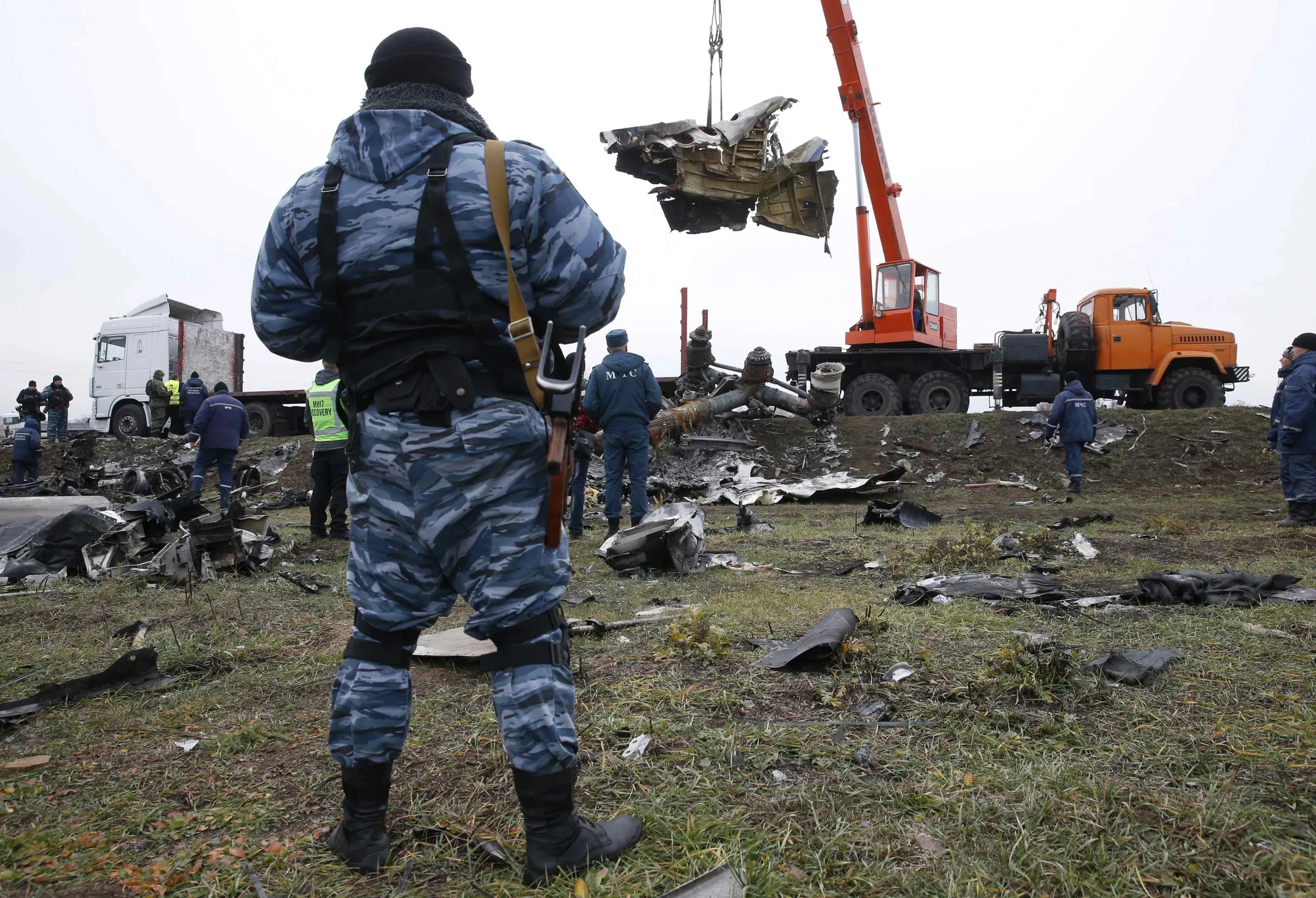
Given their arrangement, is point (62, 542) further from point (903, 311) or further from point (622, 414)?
point (903, 311)

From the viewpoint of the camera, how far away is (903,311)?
14805mm

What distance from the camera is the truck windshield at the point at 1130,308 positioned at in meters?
15.0

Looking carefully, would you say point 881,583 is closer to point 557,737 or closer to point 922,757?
point 922,757

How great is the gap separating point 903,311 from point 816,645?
1298cm

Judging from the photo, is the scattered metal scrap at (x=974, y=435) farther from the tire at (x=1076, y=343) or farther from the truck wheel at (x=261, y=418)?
the truck wheel at (x=261, y=418)

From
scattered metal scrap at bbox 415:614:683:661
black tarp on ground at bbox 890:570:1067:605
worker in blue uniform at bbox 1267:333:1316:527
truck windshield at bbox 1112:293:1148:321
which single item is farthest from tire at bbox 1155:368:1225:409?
scattered metal scrap at bbox 415:614:683:661

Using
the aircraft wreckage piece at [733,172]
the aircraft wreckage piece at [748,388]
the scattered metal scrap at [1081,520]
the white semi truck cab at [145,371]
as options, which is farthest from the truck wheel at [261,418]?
the scattered metal scrap at [1081,520]

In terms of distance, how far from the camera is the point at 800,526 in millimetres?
7973

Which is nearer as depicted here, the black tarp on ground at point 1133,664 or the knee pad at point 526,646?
the knee pad at point 526,646

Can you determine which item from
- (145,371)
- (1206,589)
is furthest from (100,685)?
(145,371)

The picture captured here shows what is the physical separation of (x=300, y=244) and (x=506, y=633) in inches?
41.1

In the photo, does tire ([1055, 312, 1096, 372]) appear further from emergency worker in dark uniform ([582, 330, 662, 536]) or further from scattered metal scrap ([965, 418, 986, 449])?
emergency worker in dark uniform ([582, 330, 662, 536])

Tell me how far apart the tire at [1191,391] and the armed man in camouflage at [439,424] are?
1649cm

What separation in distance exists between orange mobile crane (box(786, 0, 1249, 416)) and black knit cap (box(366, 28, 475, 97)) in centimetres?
1390
